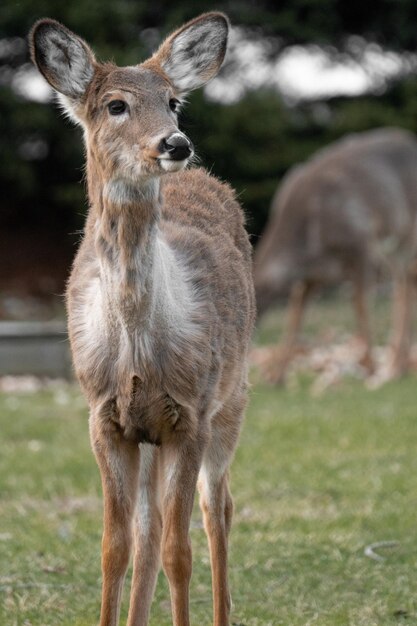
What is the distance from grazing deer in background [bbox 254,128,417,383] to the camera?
13523 mm

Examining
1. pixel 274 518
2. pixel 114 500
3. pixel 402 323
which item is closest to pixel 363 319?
pixel 402 323

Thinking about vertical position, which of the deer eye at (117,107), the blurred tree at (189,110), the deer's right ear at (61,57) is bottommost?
the deer eye at (117,107)

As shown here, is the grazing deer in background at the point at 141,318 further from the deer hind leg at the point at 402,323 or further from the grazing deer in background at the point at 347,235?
the deer hind leg at the point at 402,323

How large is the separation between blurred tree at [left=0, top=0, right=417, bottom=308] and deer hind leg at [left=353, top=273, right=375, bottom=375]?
474 cm

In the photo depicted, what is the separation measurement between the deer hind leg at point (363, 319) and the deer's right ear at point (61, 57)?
9036mm

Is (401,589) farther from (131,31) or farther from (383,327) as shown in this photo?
(131,31)

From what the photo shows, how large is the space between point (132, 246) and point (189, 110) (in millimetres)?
13431

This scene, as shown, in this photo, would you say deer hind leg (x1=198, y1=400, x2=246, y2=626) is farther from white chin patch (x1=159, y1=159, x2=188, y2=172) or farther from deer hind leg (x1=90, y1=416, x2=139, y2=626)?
white chin patch (x1=159, y1=159, x2=188, y2=172)

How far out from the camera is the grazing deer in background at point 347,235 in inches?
532

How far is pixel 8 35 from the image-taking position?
19.1m

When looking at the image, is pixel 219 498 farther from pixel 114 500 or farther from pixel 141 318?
pixel 141 318

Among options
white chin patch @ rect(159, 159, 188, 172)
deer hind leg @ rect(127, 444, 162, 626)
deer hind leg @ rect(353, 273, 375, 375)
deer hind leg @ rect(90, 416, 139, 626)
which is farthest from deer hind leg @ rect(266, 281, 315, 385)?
white chin patch @ rect(159, 159, 188, 172)

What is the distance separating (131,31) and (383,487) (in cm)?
1306

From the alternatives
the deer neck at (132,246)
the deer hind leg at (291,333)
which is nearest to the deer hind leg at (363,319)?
the deer hind leg at (291,333)
